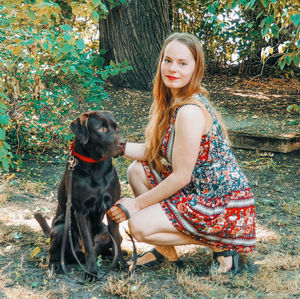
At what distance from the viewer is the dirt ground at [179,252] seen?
2.73 meters

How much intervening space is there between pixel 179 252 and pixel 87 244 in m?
0.83

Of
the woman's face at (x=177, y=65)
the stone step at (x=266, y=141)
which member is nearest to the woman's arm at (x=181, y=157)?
the woman's face at (x=177, y=65)

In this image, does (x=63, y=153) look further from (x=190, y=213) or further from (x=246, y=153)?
(x=190, y=213)

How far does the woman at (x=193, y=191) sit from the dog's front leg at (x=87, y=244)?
194 mm

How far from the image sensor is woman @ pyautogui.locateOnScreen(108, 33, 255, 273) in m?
2.89

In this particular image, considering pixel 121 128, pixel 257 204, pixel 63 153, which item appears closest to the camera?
pixel 257 204

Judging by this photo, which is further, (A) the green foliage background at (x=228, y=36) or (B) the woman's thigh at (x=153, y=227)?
(A) the green foliage background at (x=228, y=36)

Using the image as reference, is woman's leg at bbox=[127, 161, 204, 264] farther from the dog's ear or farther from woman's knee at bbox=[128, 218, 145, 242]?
the dog's ear

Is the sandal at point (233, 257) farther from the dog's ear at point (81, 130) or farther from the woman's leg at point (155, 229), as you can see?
the dog's ear at point (81, 130)

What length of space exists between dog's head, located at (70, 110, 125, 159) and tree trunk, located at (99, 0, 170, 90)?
4.44 metres

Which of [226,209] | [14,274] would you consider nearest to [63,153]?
[14,274]

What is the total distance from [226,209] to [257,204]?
1480 millimetres

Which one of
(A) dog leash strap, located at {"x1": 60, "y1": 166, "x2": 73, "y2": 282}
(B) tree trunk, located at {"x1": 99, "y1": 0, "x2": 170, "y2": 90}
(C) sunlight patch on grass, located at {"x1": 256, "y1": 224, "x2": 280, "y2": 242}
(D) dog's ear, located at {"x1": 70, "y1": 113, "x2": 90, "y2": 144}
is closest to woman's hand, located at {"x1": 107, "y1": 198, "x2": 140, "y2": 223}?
(A) dog leash strap, located at {"x1": 60, "y1": 166, "x2": 73, "y2": 282}

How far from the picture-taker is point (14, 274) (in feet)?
9.79
